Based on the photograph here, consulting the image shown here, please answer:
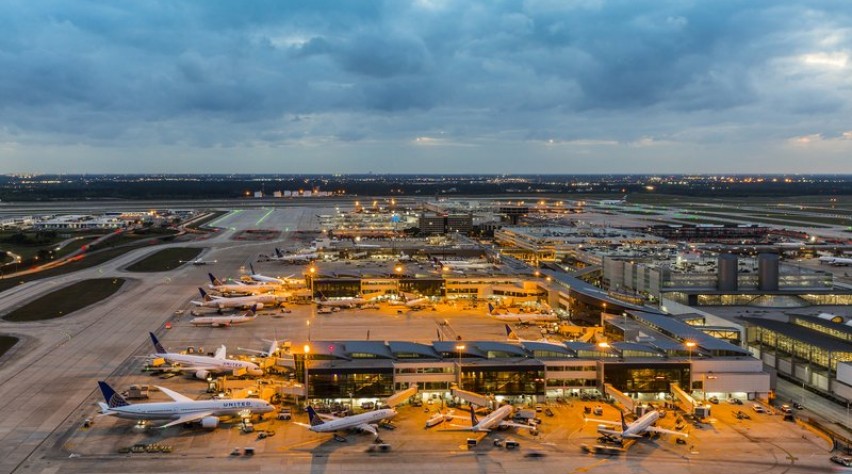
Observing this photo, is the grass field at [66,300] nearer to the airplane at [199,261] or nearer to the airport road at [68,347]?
the airport road at [68,347]

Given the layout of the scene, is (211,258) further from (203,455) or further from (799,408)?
(799,408)

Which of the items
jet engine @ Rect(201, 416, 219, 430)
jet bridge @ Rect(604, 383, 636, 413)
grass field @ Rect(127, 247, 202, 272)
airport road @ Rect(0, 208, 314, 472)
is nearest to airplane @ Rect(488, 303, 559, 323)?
jet bridge @ Rect(604, 383, 636, 413)

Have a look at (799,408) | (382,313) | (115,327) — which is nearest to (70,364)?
(115,327)

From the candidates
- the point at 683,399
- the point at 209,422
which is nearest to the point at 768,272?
the point at 683,399

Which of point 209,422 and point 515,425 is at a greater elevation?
point 209,422

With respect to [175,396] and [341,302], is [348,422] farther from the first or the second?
[341,302]

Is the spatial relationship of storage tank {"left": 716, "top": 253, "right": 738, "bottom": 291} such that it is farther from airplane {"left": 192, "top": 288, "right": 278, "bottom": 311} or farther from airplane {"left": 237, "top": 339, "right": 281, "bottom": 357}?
airplane {"left": 192, "top": 288, "right": 278, "bottom": 311}
